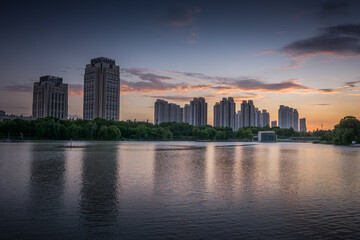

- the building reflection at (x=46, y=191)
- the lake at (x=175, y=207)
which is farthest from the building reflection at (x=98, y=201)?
the building reflection at (x=46, y=191)

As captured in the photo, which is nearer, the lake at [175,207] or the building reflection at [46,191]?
the lake at [175,207]

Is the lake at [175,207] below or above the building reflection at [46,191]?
below

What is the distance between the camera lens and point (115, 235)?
912cm

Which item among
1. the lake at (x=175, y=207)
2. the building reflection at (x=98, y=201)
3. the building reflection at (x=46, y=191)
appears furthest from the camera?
the building reflection at (x=46, y=191)

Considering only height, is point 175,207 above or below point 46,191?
below

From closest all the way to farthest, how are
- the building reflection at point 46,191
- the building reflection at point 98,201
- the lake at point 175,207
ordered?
the lake at point 175,207
the building reflection at point 98,201
the building reflection at point 46,191

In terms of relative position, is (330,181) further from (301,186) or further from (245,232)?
(245,232)

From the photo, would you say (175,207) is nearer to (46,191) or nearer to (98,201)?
(98,201)

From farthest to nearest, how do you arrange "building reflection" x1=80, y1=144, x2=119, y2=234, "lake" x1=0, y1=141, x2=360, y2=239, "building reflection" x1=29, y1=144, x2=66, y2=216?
"building reflection" x1=29, y1=144, x2=66, y2=216 < "building reflection" x1=80, y1=144, x2=119, y2=234 < "lake" x1=0, y1=141, x2=360, y2=239

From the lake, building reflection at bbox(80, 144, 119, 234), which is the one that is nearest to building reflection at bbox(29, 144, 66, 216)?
the lake

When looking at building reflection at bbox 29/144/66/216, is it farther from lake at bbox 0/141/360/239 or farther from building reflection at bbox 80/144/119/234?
building reflection at bbox 80/144/119/234

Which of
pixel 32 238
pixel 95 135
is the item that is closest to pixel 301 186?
pixel 32 238

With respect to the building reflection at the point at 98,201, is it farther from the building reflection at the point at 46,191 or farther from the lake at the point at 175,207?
the building reflection at the point at 46,191

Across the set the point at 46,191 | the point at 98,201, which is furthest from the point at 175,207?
the point at 46,191
